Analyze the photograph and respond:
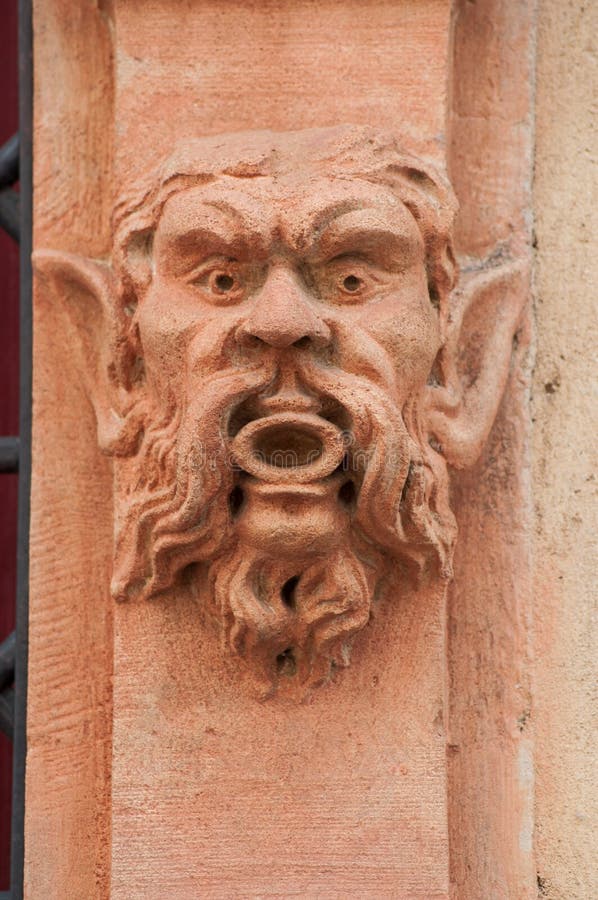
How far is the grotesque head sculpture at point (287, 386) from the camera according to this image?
1.58m

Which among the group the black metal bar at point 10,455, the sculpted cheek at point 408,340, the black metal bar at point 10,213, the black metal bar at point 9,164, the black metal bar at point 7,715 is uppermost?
the black metal bar at point 9,164

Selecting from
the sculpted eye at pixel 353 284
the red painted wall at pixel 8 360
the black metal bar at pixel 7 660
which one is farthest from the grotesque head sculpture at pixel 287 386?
the red painted wall at pixel 8 360

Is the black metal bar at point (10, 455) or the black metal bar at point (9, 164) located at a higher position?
the black metal bar at point (9, 164)

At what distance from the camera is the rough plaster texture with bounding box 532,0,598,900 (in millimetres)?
1779

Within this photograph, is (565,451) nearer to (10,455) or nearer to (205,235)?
(205,235)

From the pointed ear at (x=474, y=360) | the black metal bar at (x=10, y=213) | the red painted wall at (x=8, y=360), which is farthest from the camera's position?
the red painted wall at (x=8, y=360)

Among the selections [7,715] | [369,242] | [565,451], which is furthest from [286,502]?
[7,715]

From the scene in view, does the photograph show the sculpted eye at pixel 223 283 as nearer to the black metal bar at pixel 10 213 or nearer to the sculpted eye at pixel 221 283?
the sculpted eye at pixel 221 283

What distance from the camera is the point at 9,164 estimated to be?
77.4 inches

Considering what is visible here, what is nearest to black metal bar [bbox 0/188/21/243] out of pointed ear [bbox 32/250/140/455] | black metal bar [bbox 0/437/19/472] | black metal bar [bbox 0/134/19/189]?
black metal bar [bbox 0/134/19/189]

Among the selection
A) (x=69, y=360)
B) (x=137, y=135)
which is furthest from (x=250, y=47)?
(x=69, y=360)

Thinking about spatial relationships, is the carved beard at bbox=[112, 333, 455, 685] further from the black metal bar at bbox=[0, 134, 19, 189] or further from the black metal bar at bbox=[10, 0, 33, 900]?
the black metal bar at bbox=[0, 134, 19, 189]

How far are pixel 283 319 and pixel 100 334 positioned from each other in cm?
34

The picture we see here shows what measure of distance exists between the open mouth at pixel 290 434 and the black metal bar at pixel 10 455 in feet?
1.48
